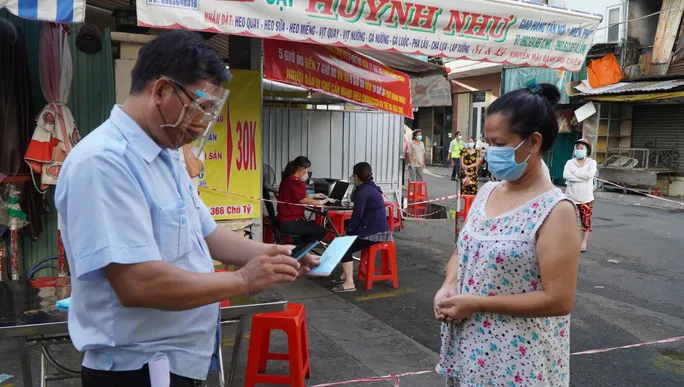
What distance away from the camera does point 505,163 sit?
2035 mm

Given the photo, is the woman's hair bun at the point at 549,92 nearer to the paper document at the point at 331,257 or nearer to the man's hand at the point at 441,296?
the man's hand at the point at 441,296

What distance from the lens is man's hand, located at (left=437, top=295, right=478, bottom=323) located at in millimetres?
1989

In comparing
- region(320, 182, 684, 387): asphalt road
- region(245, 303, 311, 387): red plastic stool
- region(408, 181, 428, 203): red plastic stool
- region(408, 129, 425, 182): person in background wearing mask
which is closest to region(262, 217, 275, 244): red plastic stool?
region(320, 182, 684, 387): asphalt road

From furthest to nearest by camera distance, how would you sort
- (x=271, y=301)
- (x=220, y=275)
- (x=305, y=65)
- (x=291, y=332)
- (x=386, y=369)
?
(x=305, y=65) < (x=386, y=369) < (x=291, y=332) < (x=271, y=301) < (x=220, y=275)

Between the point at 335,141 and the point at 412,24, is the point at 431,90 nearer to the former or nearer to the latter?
the point at 335,141

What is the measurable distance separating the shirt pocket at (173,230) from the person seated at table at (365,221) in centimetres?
469

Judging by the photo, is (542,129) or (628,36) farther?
(628,36)

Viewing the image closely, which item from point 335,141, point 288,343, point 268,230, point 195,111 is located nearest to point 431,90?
point 335,141

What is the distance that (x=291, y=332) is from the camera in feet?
11.8

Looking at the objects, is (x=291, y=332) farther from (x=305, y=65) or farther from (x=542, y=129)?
(x=305, y=65)

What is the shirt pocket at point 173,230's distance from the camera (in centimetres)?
150

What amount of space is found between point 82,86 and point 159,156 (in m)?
4.45

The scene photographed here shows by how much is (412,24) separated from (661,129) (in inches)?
558

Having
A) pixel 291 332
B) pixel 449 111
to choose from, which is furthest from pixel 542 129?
pixel 449 111
